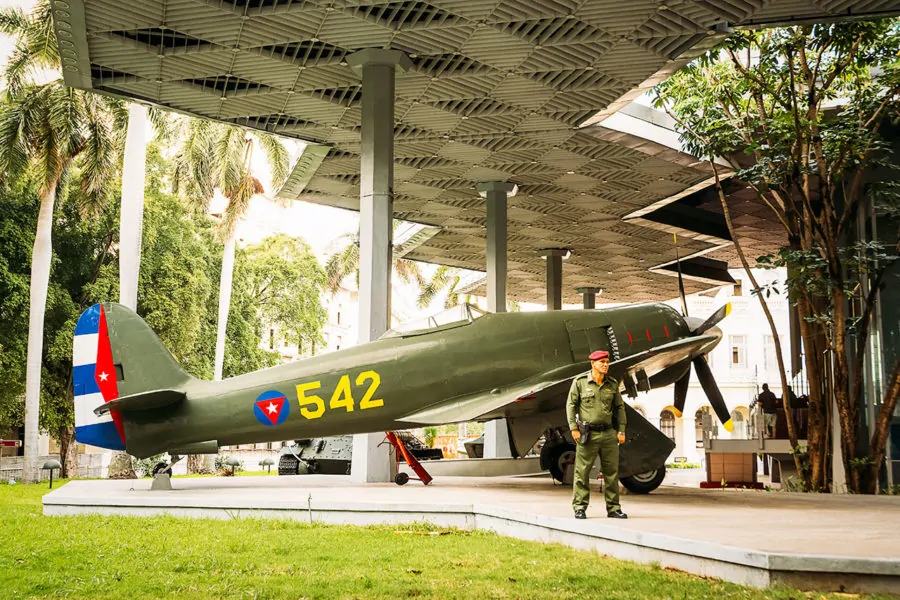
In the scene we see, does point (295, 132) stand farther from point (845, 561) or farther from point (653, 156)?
point (845, 561)

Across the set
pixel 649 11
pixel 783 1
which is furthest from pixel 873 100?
pixel 649 11

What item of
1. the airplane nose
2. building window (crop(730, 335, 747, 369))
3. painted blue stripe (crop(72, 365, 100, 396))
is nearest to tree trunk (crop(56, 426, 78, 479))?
painted blue stripe (crop(72, 365, 100, 396))

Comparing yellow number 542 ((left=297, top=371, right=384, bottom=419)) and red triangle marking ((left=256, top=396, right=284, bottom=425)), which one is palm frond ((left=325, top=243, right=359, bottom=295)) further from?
red triangle marking ((left=256, top=396, right=284, bottom=425))

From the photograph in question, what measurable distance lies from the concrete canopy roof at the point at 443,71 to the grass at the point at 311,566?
8562 mm

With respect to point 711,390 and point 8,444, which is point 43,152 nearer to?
point 8,444

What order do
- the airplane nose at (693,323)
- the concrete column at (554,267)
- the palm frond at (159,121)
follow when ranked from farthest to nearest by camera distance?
the concrete column at (554,267) → the palm frond at (159,121) → the airplane nose at (693,323)

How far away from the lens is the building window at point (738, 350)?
6669 centimetres

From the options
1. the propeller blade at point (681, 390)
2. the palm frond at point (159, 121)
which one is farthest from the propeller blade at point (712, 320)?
the palm frond at point (159, 121)

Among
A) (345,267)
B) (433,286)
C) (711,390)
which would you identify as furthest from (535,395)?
(433,286)

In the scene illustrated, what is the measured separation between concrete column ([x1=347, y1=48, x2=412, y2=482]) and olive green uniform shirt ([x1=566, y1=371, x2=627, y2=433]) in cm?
688

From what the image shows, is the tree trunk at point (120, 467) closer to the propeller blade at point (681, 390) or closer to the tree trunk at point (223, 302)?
the tree trunk at point (223, 302)

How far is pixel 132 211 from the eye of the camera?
24625 mm

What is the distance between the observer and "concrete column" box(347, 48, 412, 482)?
50.8 ft

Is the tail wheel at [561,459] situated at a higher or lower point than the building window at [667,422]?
higher
